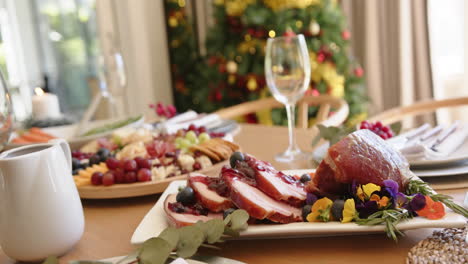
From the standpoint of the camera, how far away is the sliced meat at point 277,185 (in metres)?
0.86

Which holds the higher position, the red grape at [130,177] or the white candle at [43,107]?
the white candle at [43,107]

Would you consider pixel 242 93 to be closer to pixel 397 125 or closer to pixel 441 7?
pixel 441 7

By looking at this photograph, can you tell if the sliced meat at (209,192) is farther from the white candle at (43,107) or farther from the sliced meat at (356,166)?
the white candle at (43,107)

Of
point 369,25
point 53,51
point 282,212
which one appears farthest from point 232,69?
point 282,212

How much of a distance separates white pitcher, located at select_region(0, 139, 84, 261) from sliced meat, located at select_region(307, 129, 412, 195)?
40 cm

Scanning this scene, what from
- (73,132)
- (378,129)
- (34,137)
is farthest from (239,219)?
(73,132)

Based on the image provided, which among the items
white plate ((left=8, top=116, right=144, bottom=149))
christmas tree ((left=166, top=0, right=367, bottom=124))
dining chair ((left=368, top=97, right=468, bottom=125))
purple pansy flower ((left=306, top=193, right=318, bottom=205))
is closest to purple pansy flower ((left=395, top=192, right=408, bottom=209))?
purple pansy flower ((left=306, top=193, right=318, bottom=205))

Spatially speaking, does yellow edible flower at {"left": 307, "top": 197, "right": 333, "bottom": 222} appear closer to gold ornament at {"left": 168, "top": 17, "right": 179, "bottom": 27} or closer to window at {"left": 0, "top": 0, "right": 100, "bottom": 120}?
gold ornament at {"left": 168, "top": 17, "right": 179, "bottom": 27}

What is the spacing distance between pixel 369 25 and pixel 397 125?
2.63 meters

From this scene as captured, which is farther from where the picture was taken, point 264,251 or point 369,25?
point 369,25

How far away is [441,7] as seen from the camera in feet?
11.1

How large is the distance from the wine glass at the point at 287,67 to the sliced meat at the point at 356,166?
0.45 meters

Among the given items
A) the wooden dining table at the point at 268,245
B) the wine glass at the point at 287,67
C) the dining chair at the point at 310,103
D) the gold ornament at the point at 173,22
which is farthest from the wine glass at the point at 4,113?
the gold ornament at the point at 173,22

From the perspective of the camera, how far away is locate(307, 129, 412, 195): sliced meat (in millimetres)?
839
